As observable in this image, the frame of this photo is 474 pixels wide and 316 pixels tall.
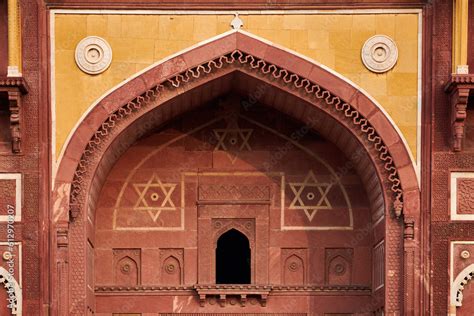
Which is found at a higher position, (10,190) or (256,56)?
(256,56)

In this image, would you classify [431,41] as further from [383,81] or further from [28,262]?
[28,262]

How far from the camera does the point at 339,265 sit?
17.2 metres

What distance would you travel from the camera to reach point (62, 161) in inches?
619

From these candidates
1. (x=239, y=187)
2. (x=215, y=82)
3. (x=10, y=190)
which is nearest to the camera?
(x=10, y=190)

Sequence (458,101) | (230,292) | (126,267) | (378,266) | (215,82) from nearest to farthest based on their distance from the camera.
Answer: (458,101) < (215,82) < (378,266) < (230,292) < (126,267)

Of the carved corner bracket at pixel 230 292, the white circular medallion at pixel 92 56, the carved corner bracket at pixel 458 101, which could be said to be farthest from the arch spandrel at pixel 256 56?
the carved corner bracket at pixel 230 292

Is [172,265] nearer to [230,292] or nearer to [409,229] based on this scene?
[230,292]

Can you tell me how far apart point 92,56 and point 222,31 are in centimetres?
143

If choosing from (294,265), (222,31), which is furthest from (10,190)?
(294,265)

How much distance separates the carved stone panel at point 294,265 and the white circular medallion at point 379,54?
8.41 feet

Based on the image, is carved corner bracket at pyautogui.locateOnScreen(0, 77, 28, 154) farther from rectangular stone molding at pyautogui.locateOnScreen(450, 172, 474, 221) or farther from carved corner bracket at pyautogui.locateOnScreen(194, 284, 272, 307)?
rectangular stone molding at pyautogui.locateOnScreen(450, 172, 474, 221)

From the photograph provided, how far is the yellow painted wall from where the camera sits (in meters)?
15.8

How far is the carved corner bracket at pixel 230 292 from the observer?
1686 cm

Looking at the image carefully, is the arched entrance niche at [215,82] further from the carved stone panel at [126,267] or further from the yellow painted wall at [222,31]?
the carved stone panel at [126,267]
